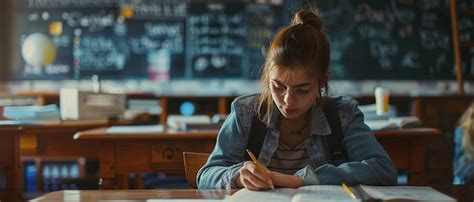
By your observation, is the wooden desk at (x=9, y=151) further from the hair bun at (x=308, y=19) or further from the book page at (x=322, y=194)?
the book page at (x=322, y=194)

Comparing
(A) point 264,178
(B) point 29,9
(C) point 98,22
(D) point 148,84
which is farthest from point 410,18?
(A) point 264,178

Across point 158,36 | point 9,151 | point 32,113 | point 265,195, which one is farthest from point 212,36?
point 265,195

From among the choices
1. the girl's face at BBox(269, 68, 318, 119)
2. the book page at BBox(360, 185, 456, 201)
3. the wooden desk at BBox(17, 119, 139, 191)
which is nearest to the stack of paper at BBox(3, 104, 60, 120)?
the wooden desk at BBox(17, 119, 139, 191)

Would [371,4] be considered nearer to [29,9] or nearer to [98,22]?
[98,22]

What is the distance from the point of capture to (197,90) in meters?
4.80

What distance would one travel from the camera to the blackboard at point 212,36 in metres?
4.77

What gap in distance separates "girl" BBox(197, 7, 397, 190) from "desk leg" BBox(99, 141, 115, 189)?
836 millimetres

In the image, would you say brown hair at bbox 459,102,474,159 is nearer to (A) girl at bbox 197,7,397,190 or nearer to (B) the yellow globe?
(A) girl at bbox 197,7,397,190

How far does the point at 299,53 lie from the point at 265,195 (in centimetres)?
43

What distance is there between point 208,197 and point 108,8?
3946mm

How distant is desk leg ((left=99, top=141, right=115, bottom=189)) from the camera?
7.21ft

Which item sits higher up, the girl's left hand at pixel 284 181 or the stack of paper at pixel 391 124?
the girl's left hand at pixel 284 181

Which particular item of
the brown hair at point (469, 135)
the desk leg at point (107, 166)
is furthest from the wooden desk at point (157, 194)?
the brown hair at point (469, 135)

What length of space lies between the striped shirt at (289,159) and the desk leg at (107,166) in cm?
90
